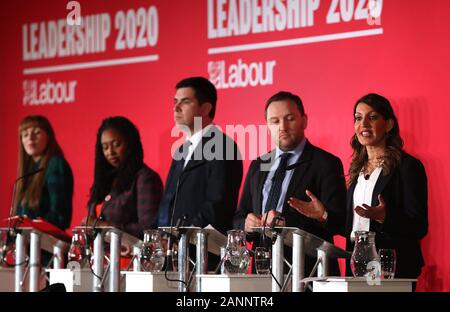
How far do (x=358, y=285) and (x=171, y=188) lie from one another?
250cm

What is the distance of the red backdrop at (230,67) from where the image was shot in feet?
21.7

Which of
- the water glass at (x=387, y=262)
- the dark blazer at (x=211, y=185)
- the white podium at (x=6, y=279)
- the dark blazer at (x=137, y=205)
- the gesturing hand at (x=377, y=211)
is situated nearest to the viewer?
the water glass at (x=387, y=262)

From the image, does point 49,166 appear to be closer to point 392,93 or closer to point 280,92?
point 280,92

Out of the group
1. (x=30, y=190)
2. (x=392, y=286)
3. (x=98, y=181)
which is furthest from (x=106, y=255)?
(x=392, y=286)

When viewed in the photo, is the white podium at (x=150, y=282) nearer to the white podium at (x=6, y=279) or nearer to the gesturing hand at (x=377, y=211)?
the gesturing hand at (x=377, y=211)

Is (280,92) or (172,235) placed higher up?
(280,92)

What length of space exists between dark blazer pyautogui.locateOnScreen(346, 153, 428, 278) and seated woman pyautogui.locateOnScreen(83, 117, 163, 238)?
2.14m

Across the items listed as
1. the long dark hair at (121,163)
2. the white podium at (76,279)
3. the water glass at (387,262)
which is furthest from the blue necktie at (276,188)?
the long dark hair at (121,163)

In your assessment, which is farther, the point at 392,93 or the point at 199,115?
the point at 199,115

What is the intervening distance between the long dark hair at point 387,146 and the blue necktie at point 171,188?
1.39 metres

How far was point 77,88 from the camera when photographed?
360 inches

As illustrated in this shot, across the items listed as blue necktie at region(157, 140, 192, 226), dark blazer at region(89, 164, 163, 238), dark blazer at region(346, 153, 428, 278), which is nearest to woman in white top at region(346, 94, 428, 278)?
dark blazer at region(346, 153, 428, 278)

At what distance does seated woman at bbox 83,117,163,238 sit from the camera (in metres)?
7.88
